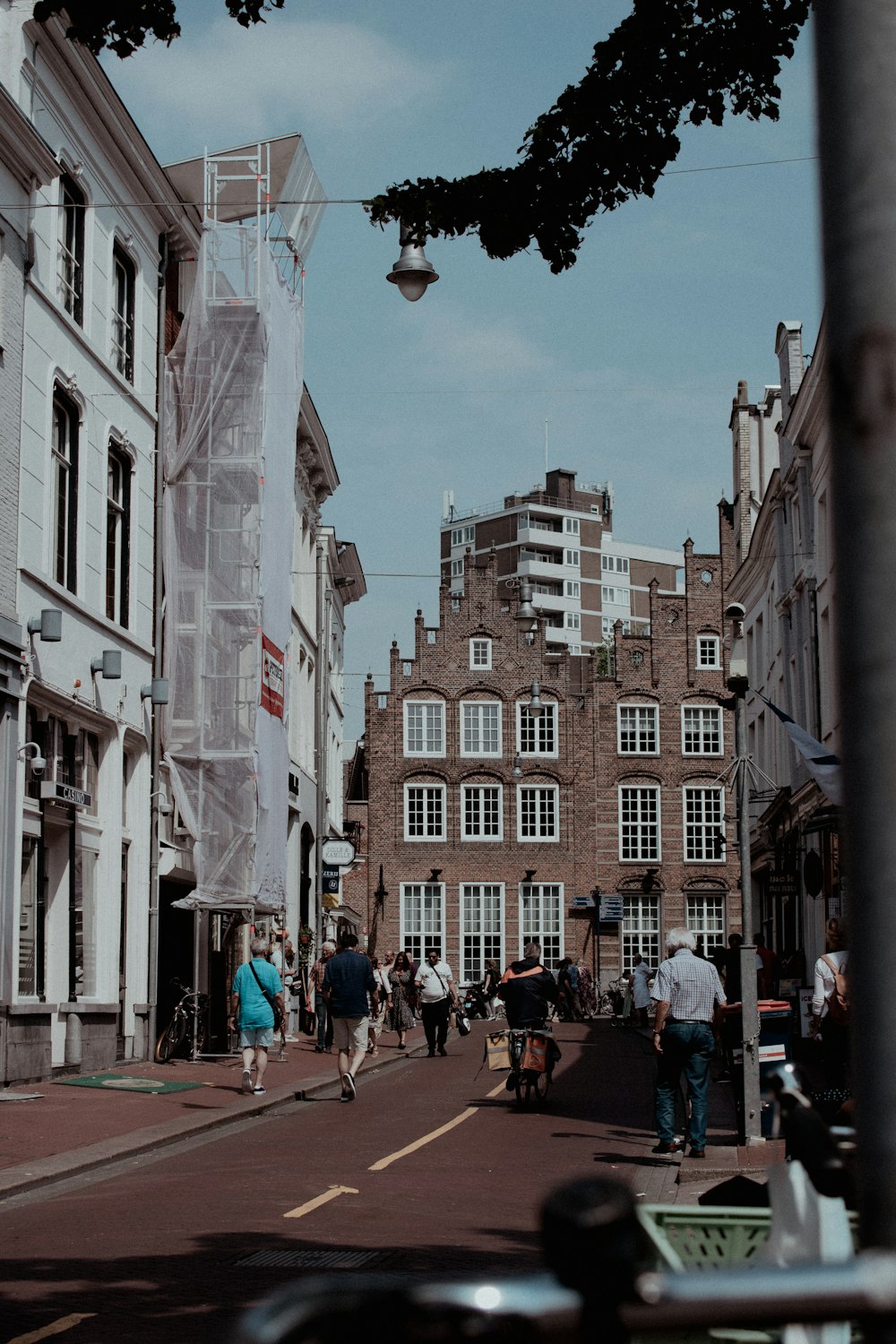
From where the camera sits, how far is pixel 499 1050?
1834cm

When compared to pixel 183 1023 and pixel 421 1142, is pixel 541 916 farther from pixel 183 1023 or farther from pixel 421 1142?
pixel 421 1142

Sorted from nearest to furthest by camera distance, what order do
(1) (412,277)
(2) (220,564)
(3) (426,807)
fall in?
(1) (412,277) < (2) (220,564) < (3) (426,807)

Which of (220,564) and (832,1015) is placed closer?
(832,1015)

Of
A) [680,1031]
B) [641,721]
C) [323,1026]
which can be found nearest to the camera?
[680,1031]

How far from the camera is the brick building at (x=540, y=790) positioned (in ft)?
192

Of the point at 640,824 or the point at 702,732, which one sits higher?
the point at 702,732

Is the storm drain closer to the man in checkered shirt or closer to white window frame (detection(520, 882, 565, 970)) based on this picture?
the man in checkered shirt

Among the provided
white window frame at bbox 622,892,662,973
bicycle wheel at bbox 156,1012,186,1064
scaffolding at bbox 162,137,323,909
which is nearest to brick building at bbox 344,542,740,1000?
white window frame at bbox 622,892,662,973

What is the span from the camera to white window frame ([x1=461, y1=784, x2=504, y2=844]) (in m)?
58.9

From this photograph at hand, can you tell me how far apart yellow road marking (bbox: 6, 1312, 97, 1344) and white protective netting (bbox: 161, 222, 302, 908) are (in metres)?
18.1

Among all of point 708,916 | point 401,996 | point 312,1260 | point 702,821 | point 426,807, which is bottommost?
point 401,996

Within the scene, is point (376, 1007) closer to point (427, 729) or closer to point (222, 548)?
point (222, 548)

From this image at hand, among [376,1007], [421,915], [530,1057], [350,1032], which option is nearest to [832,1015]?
[530,1057]

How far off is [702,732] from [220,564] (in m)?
37.0
